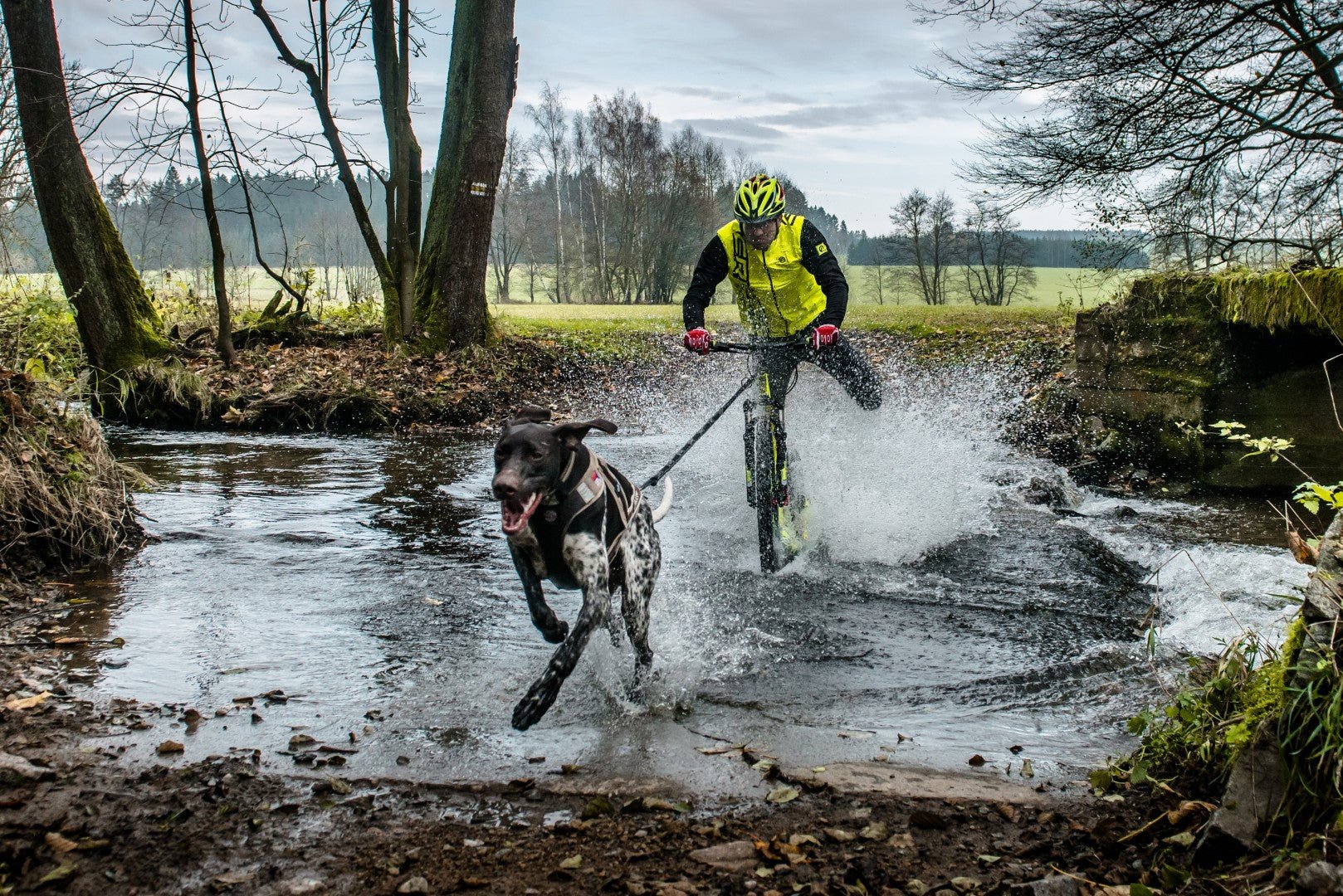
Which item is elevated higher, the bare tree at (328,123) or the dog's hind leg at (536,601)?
the bare tree at (328,123)

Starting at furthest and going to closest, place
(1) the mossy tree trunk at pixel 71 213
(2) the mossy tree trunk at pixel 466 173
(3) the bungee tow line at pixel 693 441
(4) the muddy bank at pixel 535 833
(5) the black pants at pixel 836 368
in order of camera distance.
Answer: (2) the mossy tree trunk at pixel 466 173 → (1) the mossy tree trunk at pixel 71 213 → (5) the black pants at pixel 836 368 → (3) the bungee tow line at pixel 693 441 → (4) the muddy bank at pixel 535 833

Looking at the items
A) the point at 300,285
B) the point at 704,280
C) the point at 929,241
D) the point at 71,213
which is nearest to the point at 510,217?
the point at 929,241

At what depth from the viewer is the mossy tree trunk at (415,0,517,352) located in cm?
1525

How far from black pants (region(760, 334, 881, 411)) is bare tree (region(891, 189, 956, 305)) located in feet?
155

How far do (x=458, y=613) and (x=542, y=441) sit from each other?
2.32 meters

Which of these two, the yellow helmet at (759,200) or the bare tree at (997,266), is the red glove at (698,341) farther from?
the bare tree at (997,266)

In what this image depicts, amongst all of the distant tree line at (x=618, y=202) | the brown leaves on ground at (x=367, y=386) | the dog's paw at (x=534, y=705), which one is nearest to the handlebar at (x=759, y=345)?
the dog's paw at (x=534, y=705)

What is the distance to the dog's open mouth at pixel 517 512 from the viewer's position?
12.7 ft

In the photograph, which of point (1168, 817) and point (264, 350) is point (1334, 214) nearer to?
point (1168, 817)

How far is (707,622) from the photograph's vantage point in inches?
235

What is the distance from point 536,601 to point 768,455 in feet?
10.1

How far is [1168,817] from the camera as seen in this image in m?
3.18

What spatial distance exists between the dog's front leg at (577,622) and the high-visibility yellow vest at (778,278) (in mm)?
3600

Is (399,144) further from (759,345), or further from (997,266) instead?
(997,266)
